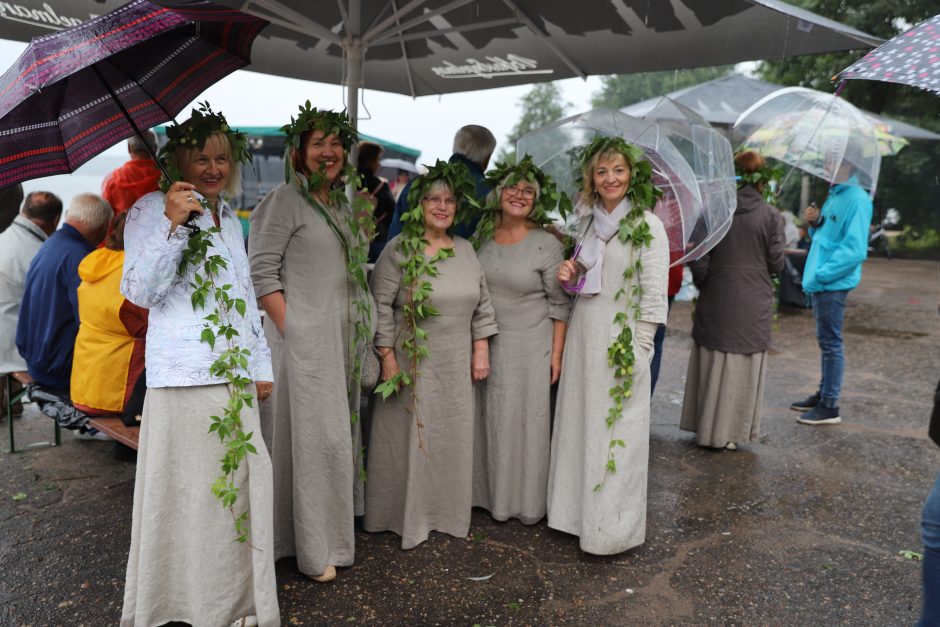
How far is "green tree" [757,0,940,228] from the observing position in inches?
763

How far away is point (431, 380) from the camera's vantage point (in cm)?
373

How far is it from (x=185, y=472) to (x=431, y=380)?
143 cm

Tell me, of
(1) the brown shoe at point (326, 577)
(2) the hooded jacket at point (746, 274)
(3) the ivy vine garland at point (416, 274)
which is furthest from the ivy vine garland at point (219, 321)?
(2) the hooded jacket at point (746, 274)

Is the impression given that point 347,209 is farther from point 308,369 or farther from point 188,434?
point 188,434

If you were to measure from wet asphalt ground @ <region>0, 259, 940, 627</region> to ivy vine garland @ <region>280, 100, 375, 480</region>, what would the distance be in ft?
3.04

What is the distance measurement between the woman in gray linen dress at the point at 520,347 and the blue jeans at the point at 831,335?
10.1 feet

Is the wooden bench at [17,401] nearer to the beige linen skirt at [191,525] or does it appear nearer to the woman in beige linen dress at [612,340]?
the beige linen skirt at [191,525]

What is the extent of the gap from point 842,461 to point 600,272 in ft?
9.39

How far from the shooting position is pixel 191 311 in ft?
8.54

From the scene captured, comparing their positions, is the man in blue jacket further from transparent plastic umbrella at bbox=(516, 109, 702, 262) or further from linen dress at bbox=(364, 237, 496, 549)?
linen dress at bbox=(364, 237, 496, 549)

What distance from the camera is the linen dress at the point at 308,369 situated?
3215mm

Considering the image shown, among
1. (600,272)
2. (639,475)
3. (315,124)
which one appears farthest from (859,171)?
(315,124)

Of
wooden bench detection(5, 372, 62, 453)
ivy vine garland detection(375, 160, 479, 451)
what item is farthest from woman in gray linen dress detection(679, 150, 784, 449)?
wooden bench detection(5, 372, 62, 453)

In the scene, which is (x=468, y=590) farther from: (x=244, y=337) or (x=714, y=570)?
(x=244, y=337)
